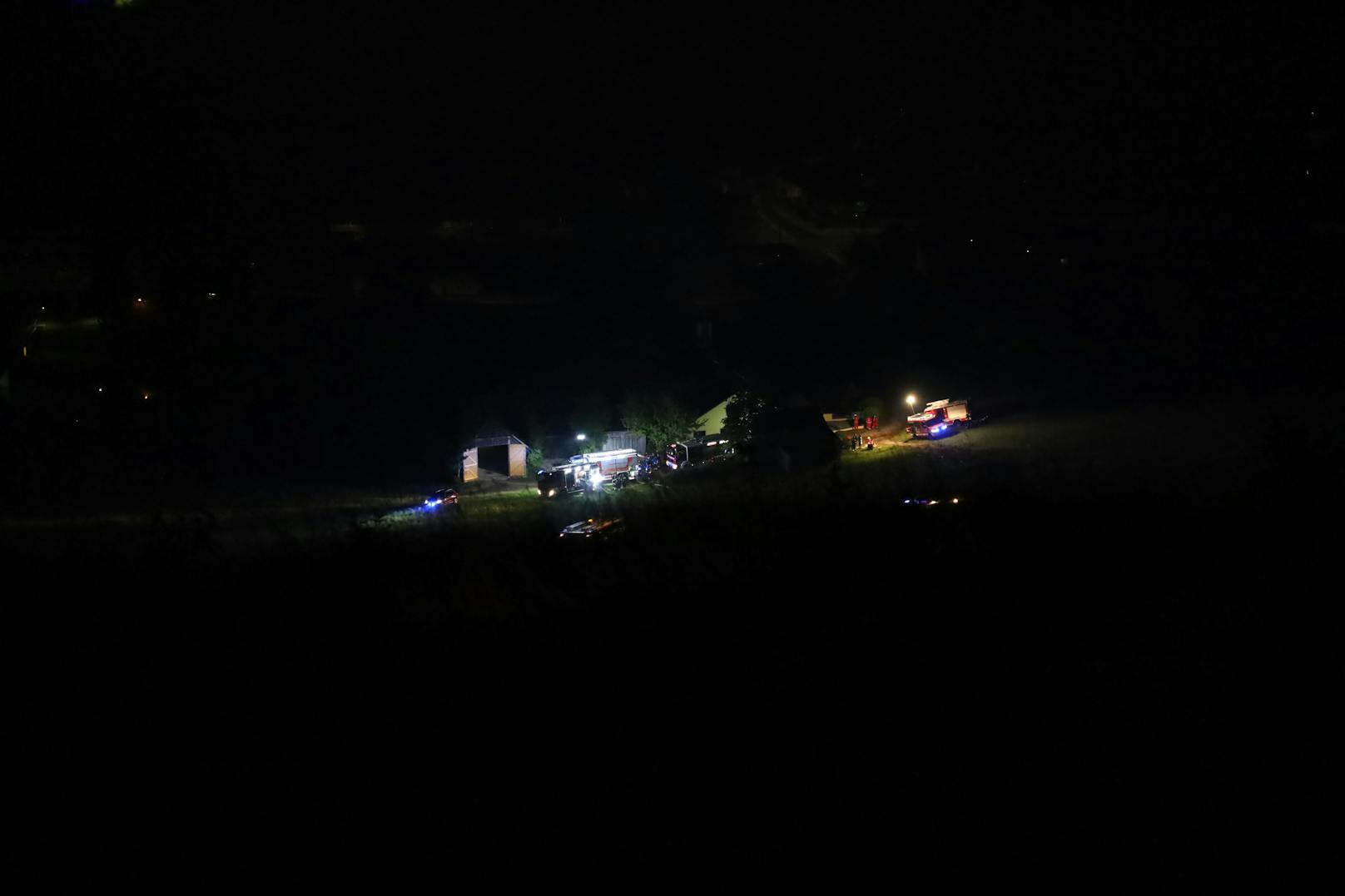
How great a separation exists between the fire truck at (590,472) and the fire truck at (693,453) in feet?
2.09

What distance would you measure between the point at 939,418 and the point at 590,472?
6.43 m

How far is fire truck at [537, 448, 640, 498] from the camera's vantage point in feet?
42.6

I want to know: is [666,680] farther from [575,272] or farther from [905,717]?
[575,272]

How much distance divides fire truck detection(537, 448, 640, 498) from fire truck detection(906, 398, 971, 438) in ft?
16.4

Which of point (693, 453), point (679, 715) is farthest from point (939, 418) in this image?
point (679, 715)

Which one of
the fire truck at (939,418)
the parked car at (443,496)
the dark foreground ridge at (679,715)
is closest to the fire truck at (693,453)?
the fire truck at (939,418)

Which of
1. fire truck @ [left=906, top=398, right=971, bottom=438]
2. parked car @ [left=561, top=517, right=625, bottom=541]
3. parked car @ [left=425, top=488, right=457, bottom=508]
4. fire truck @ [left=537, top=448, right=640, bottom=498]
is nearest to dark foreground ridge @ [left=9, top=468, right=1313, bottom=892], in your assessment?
parked car @ [left=561, top=517, right=625, bottom=541]

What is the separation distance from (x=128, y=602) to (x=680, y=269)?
1920cm

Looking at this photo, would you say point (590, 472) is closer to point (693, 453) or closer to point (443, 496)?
point (693, 453)

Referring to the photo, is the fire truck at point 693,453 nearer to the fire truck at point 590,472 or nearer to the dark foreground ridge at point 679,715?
the fire truck at point 590,472

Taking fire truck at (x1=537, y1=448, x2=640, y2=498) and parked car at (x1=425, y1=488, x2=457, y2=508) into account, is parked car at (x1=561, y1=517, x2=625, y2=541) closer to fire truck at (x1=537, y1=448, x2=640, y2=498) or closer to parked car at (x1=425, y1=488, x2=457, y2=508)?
fire truck at (x1=537, y1=448, x2=640, y2=498)

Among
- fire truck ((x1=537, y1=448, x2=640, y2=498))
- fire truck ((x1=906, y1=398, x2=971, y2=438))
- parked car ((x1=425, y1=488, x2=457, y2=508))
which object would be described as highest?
fire truck ((x1=906, y1=398, x2=971, y2=438))

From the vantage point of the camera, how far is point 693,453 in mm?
15367

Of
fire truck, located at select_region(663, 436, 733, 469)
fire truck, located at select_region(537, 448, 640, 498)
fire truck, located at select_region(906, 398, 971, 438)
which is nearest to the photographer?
fire truck, located at select_region(537, 448, 640, 498)
